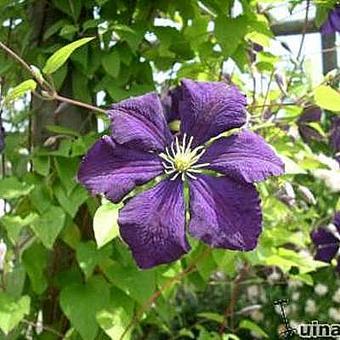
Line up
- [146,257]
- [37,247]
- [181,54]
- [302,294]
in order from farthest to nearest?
1. [302,294]
2. [181,54]
3. [37,247]
4. [146,257]

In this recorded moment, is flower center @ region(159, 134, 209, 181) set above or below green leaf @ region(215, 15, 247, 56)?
below

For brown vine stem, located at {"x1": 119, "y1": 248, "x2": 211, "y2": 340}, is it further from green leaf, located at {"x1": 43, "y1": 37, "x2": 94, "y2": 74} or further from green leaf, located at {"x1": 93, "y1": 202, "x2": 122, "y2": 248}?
green leaf, located at {"x1": 43, "y1": 37, "x2": 94, "y2": 74}

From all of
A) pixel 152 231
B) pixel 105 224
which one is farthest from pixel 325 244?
pixel 152 231

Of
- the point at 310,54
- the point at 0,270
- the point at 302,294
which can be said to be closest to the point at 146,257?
the point at 0,270

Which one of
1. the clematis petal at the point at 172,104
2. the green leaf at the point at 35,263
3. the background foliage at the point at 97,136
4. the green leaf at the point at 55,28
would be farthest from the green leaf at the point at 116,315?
the green leaf at the point at 55,28

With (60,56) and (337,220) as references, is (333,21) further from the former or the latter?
(60,56)

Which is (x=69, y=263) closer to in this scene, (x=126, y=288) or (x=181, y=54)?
(x=126, y=288)

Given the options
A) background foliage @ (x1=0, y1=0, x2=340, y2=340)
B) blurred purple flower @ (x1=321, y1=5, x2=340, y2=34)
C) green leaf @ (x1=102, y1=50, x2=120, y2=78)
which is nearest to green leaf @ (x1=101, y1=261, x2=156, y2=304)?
A: background foliage @ (x1=0, y1=0, x2=340, y2=340)
